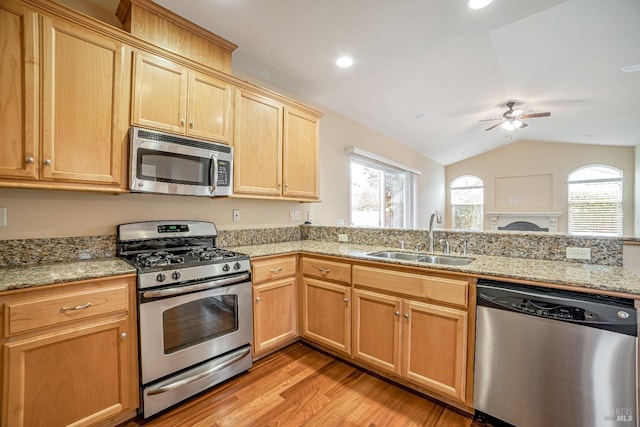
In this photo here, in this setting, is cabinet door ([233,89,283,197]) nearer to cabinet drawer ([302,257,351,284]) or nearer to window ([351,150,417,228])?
cabinet drawer ([302,257,351,284])

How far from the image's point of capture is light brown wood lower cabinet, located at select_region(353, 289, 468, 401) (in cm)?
162

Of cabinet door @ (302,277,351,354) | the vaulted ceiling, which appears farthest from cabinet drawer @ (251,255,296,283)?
the vaulted ceiling

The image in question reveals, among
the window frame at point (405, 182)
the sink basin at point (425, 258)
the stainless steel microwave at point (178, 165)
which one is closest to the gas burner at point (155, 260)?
the stainless steel microwave at point (178, 165)

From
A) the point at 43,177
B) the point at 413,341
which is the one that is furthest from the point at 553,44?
the point at 43,177

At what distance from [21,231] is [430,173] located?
7244 millimetres

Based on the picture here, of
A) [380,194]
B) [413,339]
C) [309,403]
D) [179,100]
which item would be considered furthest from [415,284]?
[380,194]

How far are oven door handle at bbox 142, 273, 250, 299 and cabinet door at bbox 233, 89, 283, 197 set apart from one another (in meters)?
0.76

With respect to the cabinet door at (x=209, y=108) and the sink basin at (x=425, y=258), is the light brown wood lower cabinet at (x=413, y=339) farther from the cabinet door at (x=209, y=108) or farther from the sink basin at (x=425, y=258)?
the cabinet door at (x=209, y=108)

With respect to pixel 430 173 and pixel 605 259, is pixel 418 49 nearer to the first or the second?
pixel 605 259

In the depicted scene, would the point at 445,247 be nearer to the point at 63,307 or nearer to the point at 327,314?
the point at 327,314

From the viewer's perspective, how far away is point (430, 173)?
7.11 meters

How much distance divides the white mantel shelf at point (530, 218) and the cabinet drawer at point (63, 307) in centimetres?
810

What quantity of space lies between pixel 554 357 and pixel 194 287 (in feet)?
6.40

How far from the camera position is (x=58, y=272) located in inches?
56.9
